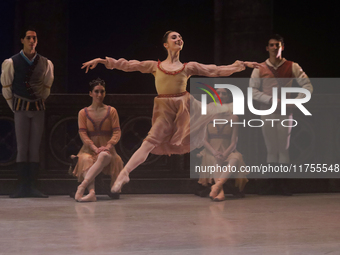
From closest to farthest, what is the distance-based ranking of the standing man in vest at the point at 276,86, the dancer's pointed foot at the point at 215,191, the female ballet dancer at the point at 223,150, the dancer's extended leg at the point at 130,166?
1. the dancer's extended leg at the point at 130,166
2. the dancer's pointed foot at the point at 215,191
3. the female ballet dancer at the point at 223,150
4. the standing man in vest at the point at 276,86

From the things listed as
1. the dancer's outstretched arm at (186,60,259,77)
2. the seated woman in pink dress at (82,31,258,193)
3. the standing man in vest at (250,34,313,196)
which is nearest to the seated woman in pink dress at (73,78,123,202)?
the seated woman in pink dress at (82,31,258,193)

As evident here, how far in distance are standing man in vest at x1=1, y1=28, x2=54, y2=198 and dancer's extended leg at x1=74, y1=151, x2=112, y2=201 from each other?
593 mm

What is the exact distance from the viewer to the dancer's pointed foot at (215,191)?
563cm

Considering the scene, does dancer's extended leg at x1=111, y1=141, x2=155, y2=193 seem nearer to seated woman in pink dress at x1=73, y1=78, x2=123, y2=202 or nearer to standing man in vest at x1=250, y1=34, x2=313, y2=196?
seated woman in pink dress at x1=73, y1=78, x2=123, y2=202

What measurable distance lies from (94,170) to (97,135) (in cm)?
42

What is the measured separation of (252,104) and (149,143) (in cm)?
166

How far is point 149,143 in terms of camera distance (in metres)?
5.12

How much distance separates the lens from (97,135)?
5785mm

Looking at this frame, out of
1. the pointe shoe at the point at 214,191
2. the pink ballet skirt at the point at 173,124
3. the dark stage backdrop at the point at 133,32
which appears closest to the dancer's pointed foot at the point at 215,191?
the pointe shoe at the point at 214,191

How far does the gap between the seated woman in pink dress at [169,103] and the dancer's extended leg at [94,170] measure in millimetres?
518

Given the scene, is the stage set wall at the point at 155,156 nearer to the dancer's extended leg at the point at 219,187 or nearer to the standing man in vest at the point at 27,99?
the standing man in vest at the point at 27,99

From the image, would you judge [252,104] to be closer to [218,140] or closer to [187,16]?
[218,140]

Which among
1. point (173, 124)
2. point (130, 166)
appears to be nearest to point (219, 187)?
point (173, 124)

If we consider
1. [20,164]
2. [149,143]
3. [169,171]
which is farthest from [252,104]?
[20,164]
